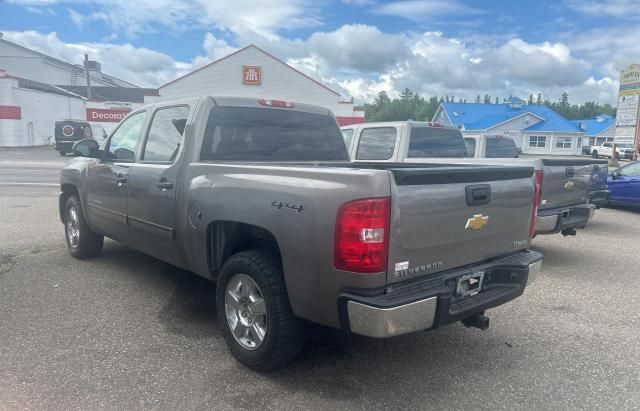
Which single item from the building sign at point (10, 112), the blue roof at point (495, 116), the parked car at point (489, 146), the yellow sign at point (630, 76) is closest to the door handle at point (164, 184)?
the parked car at point (489, 146)

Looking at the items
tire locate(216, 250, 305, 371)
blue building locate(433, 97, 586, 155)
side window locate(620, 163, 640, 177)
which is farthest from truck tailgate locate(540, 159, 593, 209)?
blue building locate(433, 97, 586, 155)

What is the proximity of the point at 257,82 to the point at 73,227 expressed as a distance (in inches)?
1426

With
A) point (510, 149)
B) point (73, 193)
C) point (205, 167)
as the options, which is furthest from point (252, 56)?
point (205, 167)

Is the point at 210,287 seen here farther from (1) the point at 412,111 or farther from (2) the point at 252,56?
(1) the point at 412,111

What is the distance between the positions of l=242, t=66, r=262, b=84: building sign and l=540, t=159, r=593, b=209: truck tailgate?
3639 cm

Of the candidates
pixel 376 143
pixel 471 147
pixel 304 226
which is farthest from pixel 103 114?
pixel 304 226

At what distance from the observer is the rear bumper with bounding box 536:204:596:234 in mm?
6141

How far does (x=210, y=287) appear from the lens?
527cm

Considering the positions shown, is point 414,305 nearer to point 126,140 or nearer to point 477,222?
point 477,222

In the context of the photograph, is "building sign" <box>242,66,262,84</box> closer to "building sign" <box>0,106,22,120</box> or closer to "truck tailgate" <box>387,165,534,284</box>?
"building sign" <box>0,106,22,120</box>

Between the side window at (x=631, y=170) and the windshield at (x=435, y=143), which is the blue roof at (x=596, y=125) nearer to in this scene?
the side window at (x=631, y=170)

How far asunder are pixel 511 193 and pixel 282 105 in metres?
2.27

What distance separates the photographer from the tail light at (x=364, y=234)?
2.68 meters

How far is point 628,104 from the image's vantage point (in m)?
22.1
